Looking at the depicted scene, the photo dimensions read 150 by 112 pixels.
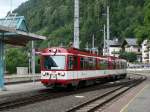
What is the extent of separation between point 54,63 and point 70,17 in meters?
121

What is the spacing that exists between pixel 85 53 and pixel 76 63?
299cm

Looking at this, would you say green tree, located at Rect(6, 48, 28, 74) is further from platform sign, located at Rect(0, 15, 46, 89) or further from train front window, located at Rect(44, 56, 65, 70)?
train front window, located at Rect(44, 56, 65, 70)

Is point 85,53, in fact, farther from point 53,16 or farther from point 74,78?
point 53,16

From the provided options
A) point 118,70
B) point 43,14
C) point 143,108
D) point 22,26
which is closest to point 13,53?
point 118,70

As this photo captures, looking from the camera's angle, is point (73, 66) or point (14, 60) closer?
point (73, 66)

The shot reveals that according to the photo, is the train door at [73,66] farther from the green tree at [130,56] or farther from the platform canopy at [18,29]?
the green tree at [130,56]

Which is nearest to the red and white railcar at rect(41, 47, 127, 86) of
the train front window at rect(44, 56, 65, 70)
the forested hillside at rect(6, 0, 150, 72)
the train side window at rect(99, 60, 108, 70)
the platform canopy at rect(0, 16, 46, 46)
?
the train front window at rect(44, 56, 65, 70)

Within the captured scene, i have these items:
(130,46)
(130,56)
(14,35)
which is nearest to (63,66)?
(14,35)

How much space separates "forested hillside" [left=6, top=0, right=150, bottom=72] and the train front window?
8925 centimetres

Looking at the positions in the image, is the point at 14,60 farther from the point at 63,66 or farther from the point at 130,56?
the point at 130,56

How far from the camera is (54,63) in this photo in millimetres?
30406

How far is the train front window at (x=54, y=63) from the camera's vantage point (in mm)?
30147

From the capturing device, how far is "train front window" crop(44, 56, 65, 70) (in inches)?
1187

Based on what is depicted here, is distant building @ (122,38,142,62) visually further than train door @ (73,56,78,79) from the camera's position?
Yes
